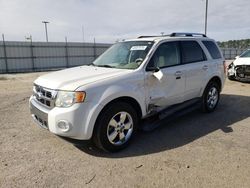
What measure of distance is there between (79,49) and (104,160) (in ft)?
78.7

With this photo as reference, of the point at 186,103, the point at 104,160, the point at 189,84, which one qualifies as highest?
the point at 189,84

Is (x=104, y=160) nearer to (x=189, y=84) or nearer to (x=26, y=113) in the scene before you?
(x=189, y=84)

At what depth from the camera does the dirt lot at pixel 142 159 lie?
311cm

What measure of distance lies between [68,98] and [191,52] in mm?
3084

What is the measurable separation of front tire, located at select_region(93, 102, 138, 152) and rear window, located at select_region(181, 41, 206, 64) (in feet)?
6.08

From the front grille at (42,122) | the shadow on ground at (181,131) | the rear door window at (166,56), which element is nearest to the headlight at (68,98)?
the front grille at (42,122)

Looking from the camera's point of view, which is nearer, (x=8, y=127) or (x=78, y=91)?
(x=78, y=91)

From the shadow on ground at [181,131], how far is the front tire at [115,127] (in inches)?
5.7

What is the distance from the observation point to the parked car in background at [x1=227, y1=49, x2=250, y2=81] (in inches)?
397

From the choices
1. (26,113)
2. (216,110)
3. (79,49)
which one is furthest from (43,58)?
(216,110)

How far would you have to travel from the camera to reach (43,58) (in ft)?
78.6

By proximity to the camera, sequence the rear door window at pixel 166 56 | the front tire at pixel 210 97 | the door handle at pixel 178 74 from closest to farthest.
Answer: the rear door window at pixel 166 56, the door handle at pixel 178 74, the front tire at pixel 210 97

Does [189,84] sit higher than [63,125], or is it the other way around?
[189,84]

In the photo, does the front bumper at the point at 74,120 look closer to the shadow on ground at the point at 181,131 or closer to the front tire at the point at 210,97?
the shadow on ground at the point at 181,131
